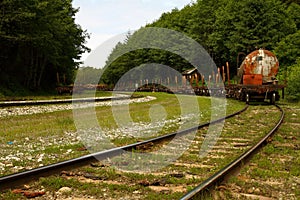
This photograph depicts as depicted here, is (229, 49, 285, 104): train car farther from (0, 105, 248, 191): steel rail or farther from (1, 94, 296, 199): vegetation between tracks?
(0, 105, 248, 191): steel rail

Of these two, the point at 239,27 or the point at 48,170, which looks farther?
the point at 239,27

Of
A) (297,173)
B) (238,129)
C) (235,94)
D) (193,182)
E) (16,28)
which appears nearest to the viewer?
(193,182)

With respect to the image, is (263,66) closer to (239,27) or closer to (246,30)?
(246,30)

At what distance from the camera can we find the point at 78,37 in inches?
1795

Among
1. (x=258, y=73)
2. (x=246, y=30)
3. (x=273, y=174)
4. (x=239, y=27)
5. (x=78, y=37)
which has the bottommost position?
(x=273, y=174)

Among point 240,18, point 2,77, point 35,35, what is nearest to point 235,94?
point 35,35

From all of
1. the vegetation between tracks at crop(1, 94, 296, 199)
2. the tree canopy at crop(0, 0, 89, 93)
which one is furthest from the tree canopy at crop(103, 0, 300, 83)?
the vegetation between tracks at crop(1, 94, 296, 199)

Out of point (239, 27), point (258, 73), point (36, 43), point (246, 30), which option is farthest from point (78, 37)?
point (258, 73)

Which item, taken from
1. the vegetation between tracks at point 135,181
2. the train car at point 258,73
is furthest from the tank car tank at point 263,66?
the vegetation between tracks at point 135,181

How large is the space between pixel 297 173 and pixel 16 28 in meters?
30.0

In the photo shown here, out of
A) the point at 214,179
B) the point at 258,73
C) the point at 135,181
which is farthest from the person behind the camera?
the point at 258,73

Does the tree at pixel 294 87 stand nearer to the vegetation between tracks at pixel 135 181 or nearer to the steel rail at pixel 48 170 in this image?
the vegetation between tracks at pixel 135 181

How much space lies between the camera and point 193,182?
14.2 feet

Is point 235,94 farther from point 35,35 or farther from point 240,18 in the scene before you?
point 240,18
